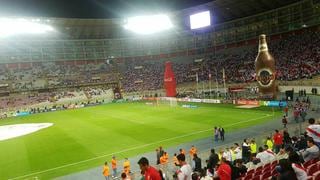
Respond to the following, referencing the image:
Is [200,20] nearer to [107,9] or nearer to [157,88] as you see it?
[157,88]

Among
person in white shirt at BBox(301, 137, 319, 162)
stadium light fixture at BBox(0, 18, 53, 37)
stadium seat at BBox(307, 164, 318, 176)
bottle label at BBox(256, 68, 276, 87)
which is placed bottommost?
stadium seat at BBox(307, 164, 318, 176)

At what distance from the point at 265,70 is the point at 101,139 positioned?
23.6 metres

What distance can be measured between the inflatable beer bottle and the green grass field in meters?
4.03

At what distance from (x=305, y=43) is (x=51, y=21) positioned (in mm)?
54302

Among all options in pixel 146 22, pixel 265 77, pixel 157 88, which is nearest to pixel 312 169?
pixel 265 77

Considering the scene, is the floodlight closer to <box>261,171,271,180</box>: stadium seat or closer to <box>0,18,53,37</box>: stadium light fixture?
<box>0,18,53,37</box>: stadium light fixture

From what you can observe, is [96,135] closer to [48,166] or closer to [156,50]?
[48,166]

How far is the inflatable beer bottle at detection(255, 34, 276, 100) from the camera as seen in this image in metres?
41.9

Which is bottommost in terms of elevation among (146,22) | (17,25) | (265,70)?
(265,70)

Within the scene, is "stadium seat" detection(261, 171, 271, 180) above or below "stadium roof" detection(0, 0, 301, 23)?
below

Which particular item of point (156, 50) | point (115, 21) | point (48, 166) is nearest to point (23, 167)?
point (48, 166)

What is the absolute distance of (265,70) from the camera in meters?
42.2

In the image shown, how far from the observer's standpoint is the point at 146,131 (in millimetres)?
33500

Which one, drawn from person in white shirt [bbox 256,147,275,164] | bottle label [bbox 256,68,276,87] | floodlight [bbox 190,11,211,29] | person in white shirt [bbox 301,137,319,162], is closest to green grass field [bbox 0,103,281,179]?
bottle label [bbox 256,68,276,87]
